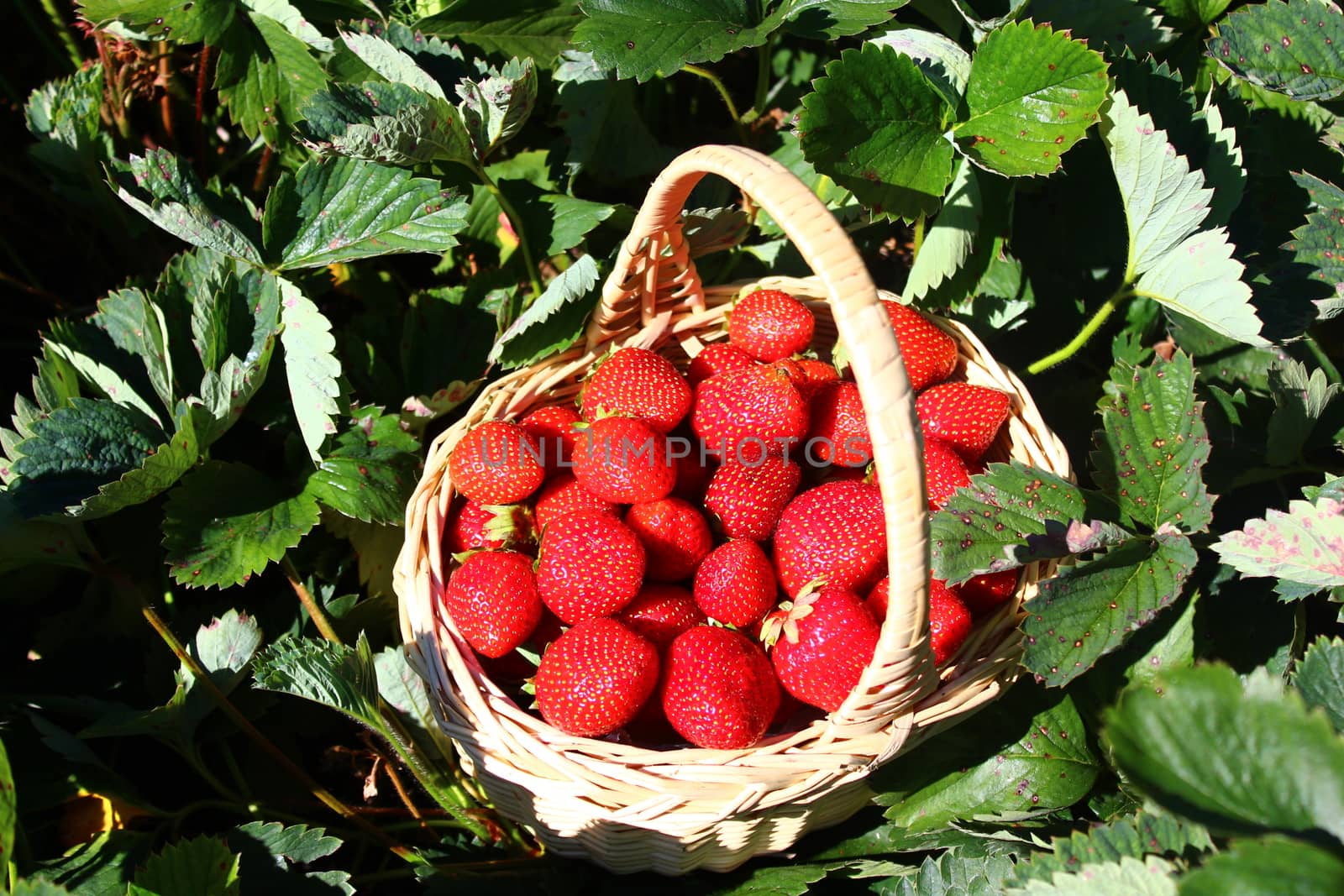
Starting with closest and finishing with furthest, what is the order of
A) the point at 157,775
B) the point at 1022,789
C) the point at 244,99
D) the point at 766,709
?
the point at 766,709, the point at 1022,789, the point at 157,775, the point at 244,99

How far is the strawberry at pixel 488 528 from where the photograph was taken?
4.47ft

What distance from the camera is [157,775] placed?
5.08ft

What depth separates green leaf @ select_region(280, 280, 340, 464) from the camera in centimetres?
140

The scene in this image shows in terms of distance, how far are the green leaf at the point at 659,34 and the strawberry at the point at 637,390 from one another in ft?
1.29

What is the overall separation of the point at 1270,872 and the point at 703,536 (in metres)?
0.83

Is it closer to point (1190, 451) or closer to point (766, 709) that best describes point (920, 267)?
point (1190, 451)

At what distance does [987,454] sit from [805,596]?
46cm

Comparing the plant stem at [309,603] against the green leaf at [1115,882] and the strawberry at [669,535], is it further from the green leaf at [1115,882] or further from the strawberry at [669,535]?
the green leaf at [1115,882]

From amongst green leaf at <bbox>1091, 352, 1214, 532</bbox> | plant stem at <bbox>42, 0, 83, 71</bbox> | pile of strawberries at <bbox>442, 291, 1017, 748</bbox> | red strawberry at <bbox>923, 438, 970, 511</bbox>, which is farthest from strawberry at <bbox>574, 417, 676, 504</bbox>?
plant stem at <bbox>42, 0, 83, 71</bbox>

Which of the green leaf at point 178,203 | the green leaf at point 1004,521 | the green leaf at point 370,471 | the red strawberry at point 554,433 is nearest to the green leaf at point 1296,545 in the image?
the green leaf at point 1004,521

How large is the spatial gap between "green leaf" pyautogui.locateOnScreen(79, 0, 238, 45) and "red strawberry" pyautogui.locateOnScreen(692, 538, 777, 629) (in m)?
1.19

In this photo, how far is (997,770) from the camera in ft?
4.28

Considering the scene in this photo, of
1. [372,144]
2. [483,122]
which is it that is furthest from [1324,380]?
[372,144]

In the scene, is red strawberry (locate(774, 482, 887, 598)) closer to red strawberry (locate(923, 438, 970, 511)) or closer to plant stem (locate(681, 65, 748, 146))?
red strawberry (locate(923, 438, 970, 511))
